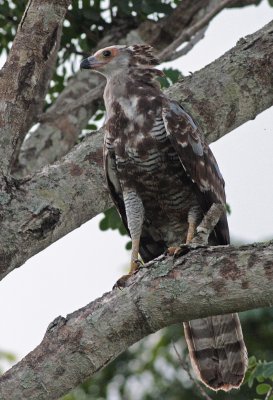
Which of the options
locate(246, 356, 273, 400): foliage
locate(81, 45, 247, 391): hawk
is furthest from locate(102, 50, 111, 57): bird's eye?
locate(246, 356, 273, 400): foliage

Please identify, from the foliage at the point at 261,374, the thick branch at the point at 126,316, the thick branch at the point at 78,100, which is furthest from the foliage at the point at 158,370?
the thick branch at the point at 126,316

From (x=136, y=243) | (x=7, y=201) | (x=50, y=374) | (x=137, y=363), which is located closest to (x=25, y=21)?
(x=7, y=201)

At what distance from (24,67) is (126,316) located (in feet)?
4.83

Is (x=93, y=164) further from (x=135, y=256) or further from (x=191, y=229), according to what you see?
(x=191, y=229)

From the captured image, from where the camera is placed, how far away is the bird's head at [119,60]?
5.63 metres

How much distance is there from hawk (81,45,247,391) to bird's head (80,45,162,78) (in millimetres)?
139

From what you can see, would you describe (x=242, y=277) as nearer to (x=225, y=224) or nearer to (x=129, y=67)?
(x=225, y=224)

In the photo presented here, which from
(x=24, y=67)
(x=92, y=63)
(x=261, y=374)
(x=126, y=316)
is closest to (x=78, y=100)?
(x=92, y=63)

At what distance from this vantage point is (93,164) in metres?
4.85

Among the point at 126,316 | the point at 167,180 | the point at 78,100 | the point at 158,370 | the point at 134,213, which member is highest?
the point at 78,100

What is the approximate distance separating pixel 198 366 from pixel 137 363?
478 centimetres

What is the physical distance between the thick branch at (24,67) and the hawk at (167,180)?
0.73 meters

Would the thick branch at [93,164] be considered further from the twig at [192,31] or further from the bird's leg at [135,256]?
the twig at [192,31]

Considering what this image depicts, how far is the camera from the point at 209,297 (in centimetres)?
338
